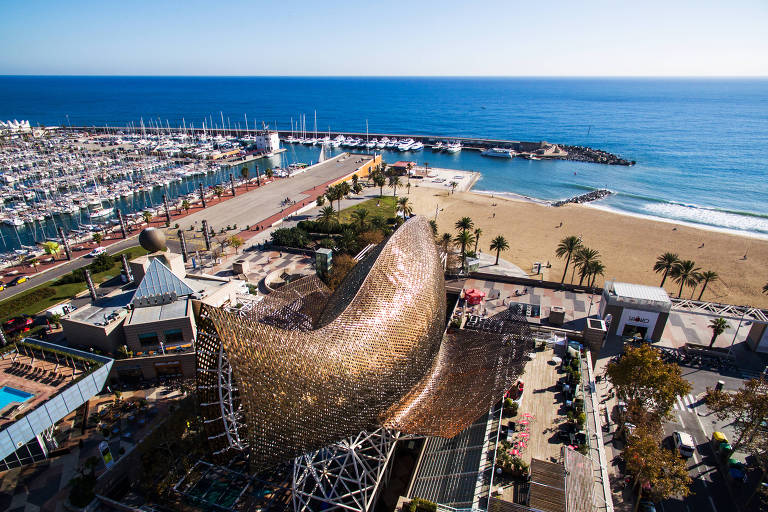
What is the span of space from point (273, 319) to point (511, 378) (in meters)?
20.0

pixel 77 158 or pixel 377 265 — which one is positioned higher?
pixel 377 265

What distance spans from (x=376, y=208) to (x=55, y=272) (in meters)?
59.4

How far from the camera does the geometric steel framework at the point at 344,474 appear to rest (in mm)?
24594

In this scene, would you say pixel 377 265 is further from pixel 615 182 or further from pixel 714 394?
pixel 615 182

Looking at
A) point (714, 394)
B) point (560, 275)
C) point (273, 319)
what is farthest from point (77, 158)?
point (714, 394)

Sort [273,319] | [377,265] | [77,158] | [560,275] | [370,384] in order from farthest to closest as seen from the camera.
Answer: [77,158], [560,275], [273,319], [377,265], [370,384]

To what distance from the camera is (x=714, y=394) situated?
30.5 metres

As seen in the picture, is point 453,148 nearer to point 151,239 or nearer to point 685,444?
point 151,239

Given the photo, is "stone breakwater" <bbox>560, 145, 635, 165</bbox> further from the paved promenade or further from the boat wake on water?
the paved promenade

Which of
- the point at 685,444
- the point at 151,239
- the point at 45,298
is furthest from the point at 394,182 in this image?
the point at 685,444

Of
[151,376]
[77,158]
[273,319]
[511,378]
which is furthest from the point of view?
[77,158]

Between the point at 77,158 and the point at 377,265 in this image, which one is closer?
the point at 377,265

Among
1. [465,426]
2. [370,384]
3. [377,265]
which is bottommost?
[465,426]

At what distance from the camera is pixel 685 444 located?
102 ft
